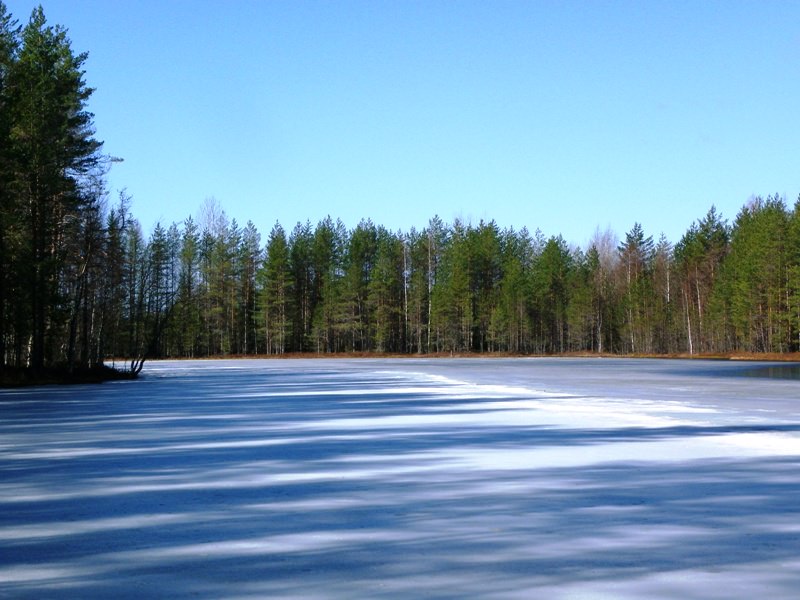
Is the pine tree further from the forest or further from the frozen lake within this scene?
the forest

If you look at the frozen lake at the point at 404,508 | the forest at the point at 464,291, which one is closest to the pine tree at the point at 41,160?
the frozen lake at the point at 404,508

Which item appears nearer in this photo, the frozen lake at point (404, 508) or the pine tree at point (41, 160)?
the frozen lake at point (404, 508)

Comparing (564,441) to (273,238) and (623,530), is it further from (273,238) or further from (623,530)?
(273,238)

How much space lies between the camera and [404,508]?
5.71 metres

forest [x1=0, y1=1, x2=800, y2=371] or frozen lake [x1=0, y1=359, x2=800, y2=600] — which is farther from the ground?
forest [x1=0, y1=1, x2=800, y2=371]

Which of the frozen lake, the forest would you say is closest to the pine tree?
the frozen lake

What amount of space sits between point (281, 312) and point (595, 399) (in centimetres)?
6023

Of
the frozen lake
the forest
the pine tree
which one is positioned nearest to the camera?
the frozen lake

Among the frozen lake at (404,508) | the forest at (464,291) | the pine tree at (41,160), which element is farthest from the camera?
the forest at (464,291)

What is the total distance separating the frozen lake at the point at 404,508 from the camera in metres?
4.02

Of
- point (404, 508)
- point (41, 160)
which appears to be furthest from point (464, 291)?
point (404, 508)

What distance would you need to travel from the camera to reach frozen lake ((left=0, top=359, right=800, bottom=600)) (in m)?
4.02

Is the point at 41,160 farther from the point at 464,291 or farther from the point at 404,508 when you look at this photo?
the point at 464,291

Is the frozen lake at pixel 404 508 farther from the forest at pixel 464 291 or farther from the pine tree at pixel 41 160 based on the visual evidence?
the forest at pixel 464 291
